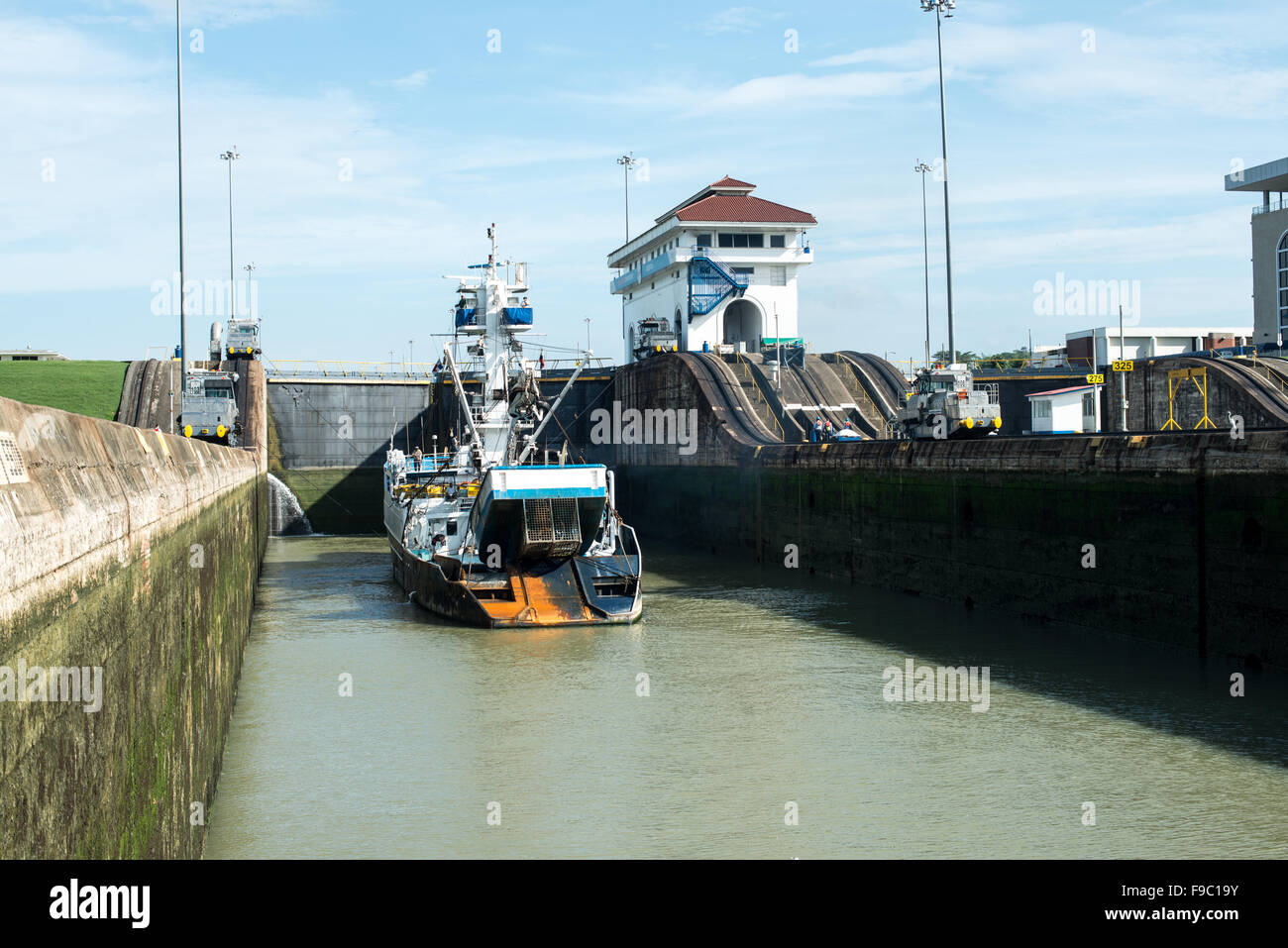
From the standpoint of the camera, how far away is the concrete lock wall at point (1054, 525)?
2011 cm

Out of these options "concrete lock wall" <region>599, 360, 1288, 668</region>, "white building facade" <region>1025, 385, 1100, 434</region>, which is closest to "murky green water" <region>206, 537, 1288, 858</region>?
"concrete lock wall" <region>599, 360, 1288, 668</region>

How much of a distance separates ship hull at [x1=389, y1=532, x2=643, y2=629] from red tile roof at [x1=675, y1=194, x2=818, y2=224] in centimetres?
4705

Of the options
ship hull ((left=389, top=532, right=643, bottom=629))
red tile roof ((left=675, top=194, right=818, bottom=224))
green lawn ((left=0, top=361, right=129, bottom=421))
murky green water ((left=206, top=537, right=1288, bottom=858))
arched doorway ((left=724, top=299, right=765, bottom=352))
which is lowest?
murky green water ((left=206, top=537, right=1288, bottom=858))

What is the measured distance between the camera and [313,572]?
41.5 meters

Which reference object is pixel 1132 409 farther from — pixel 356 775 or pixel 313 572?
pixel 356 775

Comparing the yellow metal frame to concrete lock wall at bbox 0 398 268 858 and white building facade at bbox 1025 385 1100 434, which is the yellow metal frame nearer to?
white building facade at bbox 1025 385 1100 434

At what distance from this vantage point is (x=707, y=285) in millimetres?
71812

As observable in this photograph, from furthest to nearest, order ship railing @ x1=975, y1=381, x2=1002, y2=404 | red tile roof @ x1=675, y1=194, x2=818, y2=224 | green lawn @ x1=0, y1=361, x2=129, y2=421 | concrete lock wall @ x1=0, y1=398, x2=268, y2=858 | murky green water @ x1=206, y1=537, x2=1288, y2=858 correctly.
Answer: red tile roof @ x1=675, y1=194, x2=818, y2=224
green lawn @ x1=0, y1=361, x2=129, y2=421
ship railing @ x1=975, y1=381, x2=1002, y2=404
murky green water @ x1=206, y1=537, x2=1288, y2=858
concrete lock wall @ x1=0, y1=398, x2=268, y2=858

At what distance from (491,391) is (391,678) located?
1486cm

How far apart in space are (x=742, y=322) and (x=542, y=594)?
50.3 m

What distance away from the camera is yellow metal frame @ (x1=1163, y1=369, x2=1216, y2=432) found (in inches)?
1719

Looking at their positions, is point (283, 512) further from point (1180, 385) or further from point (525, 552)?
point (1180, 385)

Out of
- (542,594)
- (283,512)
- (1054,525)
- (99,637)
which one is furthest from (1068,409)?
(99,637)

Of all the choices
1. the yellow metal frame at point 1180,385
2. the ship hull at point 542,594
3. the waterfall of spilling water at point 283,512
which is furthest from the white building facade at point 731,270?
the ship hull at point 542,594
